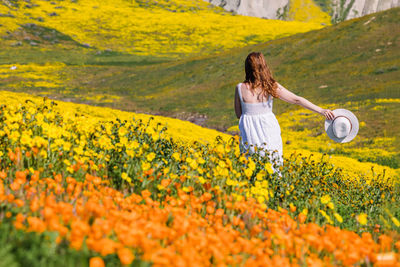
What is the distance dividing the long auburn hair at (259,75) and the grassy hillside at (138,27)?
92.6m

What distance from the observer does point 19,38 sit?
9838 centimetres

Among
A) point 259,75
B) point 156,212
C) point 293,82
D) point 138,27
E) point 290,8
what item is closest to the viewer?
point 156,212

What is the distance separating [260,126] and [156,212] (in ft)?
13.1

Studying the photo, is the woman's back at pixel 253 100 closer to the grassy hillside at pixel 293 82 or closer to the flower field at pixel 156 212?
the flower field at pixel 156 212

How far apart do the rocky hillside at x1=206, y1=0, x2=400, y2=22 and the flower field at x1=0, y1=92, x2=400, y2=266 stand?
170998mm

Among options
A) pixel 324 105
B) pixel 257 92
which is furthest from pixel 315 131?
pixel 257 92

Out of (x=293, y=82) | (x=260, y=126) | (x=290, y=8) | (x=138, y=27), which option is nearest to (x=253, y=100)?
(x=260, y=126)

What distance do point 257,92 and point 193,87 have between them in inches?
1709

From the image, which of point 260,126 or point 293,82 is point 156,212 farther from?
point 293,82

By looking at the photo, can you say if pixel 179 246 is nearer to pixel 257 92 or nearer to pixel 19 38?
pixel 257 92

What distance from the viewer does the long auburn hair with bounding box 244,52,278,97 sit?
22.0 feet

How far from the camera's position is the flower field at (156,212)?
8.10 ft

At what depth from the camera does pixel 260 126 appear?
7.11 metres

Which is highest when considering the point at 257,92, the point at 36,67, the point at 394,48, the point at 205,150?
the point at 394,48
